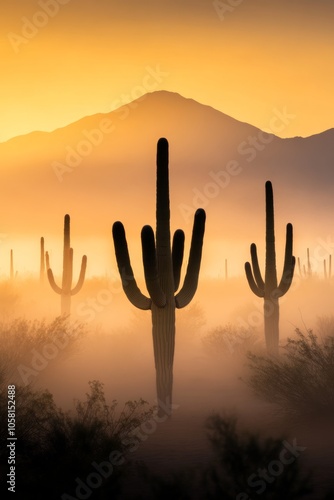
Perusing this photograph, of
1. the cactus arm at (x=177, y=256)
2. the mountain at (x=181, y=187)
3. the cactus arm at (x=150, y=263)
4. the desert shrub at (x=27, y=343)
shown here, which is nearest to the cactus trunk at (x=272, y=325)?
the desert shrub at (x=27, y=343)

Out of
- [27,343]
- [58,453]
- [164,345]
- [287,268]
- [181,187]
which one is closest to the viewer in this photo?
[58,453]

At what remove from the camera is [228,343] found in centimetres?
2711

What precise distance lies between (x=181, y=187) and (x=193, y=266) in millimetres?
156751

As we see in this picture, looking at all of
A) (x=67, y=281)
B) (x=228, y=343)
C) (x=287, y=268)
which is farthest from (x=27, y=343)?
(x=67, y=281)

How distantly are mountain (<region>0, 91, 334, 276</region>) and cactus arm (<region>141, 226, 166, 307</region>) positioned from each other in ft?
420

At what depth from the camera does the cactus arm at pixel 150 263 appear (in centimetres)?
1747

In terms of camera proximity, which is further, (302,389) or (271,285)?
(271,285)

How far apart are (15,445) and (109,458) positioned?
147 centimetres

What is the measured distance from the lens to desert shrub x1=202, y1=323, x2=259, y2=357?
87.0ft

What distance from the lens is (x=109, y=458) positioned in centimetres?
1280

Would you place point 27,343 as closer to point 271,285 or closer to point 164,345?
point 164,345

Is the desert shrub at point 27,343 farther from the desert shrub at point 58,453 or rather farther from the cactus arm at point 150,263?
the desert shrub at point 58,453

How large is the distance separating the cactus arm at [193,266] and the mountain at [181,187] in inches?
4983

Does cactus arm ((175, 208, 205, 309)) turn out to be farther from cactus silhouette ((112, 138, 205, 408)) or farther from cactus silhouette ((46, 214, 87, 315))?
cactus silhouette ((46, 214, 87, 315))
